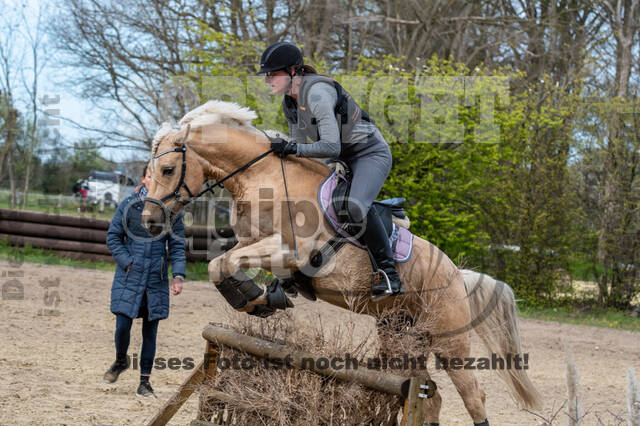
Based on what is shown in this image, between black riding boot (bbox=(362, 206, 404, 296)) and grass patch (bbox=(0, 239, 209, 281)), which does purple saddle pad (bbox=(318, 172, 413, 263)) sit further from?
grass patch (bbox=(0, 239, 209, 281))

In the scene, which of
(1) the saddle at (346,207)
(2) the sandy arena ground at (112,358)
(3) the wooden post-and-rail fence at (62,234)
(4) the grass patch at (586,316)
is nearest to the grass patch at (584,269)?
(4) the grass patch at (586,316)

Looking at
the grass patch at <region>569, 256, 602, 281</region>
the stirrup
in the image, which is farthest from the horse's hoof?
the grass patch at <region>569, 256, 602, 281</region>

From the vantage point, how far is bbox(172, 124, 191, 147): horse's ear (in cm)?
349

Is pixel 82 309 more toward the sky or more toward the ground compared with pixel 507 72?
more toward the ground

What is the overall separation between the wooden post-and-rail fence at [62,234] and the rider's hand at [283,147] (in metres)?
9.34

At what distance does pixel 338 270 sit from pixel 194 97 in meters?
11.0

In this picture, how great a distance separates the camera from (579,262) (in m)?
11.8

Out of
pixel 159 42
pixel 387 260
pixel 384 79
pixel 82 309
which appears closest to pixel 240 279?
pixel 387 260

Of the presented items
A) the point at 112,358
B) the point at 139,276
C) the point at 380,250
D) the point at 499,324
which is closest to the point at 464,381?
the point at 499,324

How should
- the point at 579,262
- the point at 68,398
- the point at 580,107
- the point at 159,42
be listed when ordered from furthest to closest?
the point at 159,42 < the point at 580,107 < the point at 579,262 < the point at 68,398

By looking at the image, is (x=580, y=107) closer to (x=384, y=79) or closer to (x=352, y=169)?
(x=384, y=79)

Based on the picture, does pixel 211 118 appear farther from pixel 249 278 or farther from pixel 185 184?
pixel 249 278

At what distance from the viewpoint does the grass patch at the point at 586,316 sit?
421 inches

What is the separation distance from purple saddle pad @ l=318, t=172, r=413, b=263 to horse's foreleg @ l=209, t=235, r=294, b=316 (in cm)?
33
